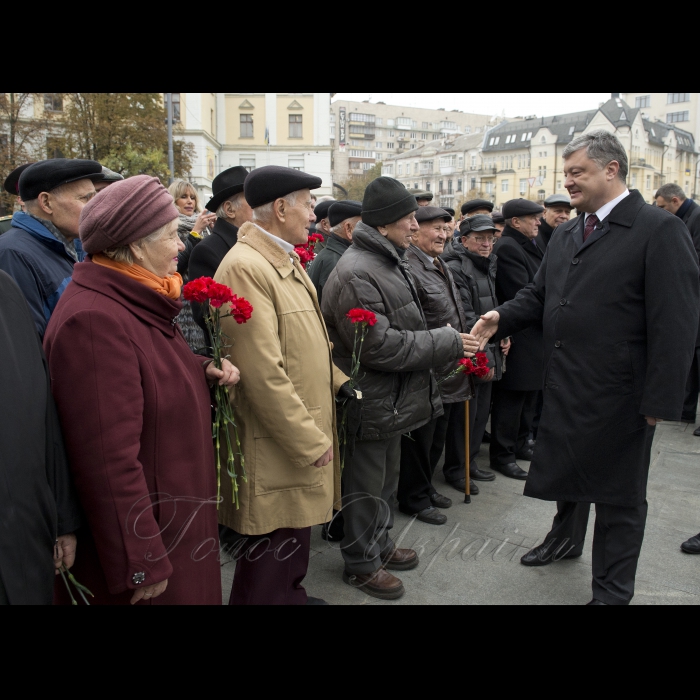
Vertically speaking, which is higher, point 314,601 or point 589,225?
point 589,225

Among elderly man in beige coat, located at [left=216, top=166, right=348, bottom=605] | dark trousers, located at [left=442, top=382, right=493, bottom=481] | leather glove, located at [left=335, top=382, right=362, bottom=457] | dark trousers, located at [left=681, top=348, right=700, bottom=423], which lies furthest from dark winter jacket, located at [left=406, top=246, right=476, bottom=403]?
dark trousers, located at [left=681, top=348, right=700, bottom=423]

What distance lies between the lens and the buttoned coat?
256 cm

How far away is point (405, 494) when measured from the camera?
4.44 m

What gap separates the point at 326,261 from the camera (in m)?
4.90

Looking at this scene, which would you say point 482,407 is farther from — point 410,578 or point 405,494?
point 410,578

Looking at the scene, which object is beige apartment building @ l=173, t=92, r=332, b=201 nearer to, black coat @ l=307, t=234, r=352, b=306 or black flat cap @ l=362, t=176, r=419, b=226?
black coat @ l=307, t=234, r=352, b=306

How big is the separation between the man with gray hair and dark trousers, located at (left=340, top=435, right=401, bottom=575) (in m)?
0.85

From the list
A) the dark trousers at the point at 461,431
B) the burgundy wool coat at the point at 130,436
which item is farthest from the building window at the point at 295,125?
the burgundy wool coat at the point at 130,436

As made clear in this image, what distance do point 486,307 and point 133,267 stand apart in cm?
363

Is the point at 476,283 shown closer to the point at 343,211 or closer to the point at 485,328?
the point at 343,211

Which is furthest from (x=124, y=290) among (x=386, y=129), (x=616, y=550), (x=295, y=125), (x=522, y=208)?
(x=386, y=129)

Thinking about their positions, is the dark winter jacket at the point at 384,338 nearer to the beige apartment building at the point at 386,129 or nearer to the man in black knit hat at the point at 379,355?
the man in black knit hat at the point at 379,355

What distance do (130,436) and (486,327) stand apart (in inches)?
101

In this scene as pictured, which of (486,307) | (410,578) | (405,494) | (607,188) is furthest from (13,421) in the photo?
(486,307)
